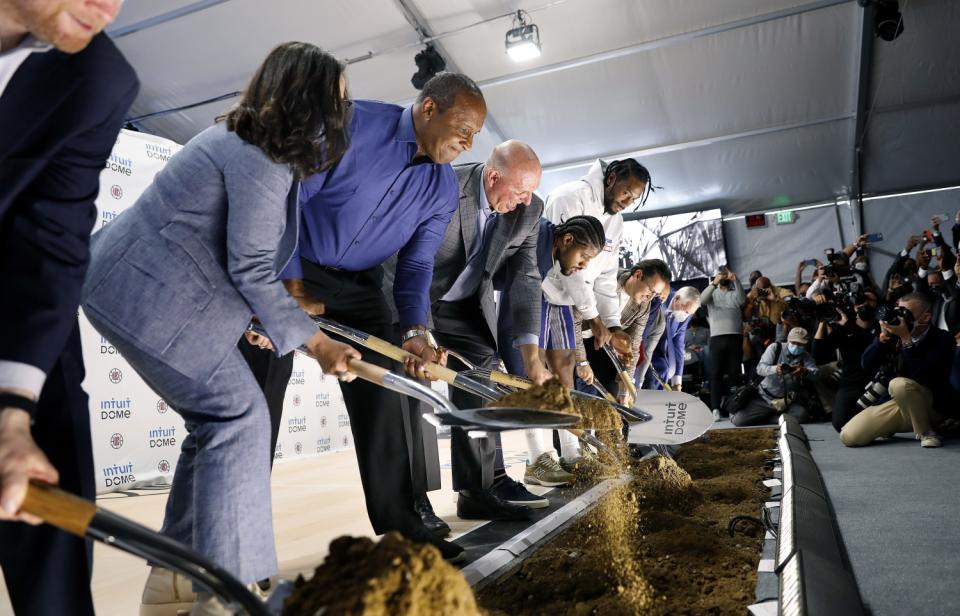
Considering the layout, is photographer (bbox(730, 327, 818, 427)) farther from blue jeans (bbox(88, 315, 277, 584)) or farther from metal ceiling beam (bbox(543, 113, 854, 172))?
blue jeans (bbox(88, 315, 277, 584))

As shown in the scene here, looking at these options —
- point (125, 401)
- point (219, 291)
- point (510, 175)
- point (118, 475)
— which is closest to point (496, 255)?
point (510, 175)

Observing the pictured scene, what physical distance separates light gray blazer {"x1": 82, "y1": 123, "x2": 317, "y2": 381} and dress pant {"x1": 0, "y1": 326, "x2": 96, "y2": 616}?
13cm

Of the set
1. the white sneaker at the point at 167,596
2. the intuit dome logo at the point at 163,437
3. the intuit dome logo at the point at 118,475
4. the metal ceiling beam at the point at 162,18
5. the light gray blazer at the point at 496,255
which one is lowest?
the white sneaker at the point at 167,596

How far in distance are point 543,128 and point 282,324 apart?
6.18m

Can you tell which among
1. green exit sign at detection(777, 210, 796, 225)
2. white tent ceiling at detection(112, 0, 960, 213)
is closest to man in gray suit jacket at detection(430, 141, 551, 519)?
white tent ceiling at detection(112, 0, 960, 213)

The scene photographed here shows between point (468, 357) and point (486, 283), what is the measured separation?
32 cm

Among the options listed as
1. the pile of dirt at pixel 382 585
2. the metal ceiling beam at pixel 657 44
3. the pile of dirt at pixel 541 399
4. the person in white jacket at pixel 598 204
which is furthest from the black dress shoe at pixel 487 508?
the metal ceiling beam at pixel 657 44

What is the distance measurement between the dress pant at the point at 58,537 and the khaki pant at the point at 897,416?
4.82 m

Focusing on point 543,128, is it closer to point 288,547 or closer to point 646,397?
point 646,397

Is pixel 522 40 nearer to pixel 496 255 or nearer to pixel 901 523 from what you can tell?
pixel 496 255

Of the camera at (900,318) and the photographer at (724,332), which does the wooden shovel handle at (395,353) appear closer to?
the camera at (900,318)

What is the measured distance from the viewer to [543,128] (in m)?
7.04

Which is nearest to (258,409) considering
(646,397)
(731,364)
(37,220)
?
(37,220)

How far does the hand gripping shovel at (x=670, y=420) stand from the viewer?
272 centimetres
